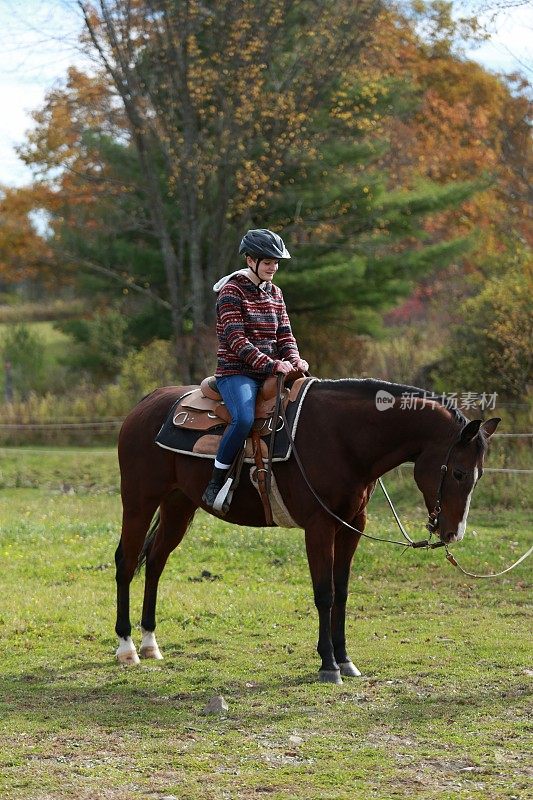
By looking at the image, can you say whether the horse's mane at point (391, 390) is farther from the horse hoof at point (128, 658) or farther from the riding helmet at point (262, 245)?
the horse hoof at point (128, 658)

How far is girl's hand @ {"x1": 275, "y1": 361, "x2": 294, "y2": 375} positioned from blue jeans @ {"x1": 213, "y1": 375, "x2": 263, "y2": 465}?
Answer: 0.22m

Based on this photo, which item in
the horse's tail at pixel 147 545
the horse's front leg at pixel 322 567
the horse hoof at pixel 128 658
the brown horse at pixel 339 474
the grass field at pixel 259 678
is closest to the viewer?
the grass field at pixel 259 678

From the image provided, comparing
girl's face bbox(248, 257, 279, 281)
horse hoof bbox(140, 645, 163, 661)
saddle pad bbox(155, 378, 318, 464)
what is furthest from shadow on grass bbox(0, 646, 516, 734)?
girl's face bbox(248, 257, 279, 281)

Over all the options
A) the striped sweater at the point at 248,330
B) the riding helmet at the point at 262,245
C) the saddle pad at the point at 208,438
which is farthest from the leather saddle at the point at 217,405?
the riding helmet at the point at 262,245

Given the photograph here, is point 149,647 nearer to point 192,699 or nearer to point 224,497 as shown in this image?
point 192,699

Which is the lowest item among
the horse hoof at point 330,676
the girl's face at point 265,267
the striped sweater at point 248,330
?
the horse hoof at point 330,676

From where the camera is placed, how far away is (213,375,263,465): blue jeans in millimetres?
6824

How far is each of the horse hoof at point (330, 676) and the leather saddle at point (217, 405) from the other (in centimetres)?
156

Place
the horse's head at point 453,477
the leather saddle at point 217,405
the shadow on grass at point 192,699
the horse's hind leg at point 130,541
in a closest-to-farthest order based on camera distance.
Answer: the shadow on grass at point 192,699 → the horse's head at point 453,477 → the leather saddle at point 217,405 → the horse's hind leg at point 130,541

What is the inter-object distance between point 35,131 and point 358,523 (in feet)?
73.0

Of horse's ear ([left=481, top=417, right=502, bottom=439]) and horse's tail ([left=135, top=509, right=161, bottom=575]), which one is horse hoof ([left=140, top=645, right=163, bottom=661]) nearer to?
horse's tail ([left=135, top=509, right=161, bottom=575])

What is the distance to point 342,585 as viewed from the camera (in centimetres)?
705

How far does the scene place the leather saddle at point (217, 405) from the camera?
695 cm

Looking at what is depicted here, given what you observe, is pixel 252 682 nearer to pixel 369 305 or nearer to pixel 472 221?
pixel 369 305
